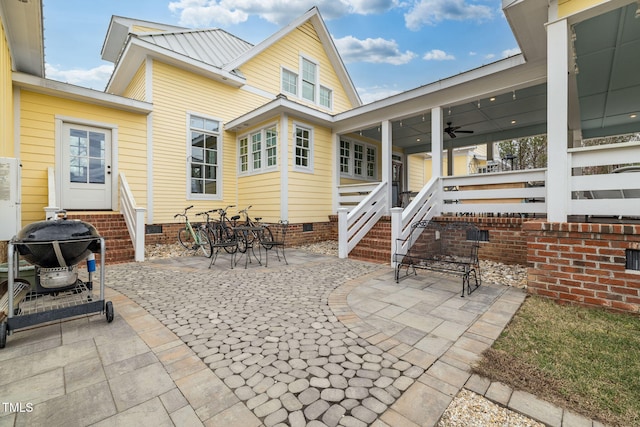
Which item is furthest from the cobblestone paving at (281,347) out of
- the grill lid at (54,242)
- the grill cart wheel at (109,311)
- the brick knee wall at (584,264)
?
the brick knee wall at (584,264)

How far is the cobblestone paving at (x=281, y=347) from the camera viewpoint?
1.64 metres

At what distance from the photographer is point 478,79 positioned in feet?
18.7

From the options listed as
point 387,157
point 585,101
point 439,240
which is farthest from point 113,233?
point 585,101

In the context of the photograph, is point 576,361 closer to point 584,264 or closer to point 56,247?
point 584,264

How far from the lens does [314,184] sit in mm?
8461

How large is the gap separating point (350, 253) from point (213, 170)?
527cm

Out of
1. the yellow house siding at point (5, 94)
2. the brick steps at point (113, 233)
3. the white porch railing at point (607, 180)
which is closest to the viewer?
the white porch railing at point (607, 180)

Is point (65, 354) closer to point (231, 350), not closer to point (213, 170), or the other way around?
point (231, 350)

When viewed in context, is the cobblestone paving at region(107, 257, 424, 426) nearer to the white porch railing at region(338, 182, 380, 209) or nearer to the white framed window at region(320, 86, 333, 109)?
the white porch railing at region(338, 182, 380, 209)

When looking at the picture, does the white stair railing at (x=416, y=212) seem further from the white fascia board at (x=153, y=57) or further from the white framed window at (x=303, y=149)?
the white fascia board at (x=153, y=57)

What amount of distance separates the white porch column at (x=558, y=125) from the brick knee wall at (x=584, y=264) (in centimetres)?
29

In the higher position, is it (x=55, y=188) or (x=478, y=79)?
(x=478, y=79)

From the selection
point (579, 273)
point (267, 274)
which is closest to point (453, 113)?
point (579, 273)

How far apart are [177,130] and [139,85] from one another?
5.74 feet
